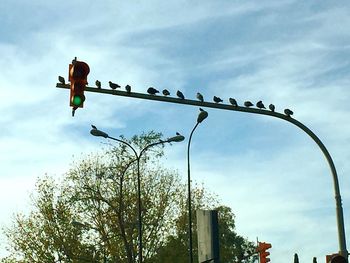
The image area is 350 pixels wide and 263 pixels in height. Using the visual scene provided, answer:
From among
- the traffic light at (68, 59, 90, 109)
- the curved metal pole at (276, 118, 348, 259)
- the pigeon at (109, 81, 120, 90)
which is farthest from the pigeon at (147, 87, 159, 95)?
the curved metal pole at (276, 118, 348, 259)

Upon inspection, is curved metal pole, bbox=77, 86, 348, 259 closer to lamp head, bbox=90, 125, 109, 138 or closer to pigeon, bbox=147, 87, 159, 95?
pigeon, bbox=147, 87, 159, 95

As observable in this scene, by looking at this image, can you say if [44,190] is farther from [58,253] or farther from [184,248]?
[184,248]

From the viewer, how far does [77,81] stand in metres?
12.4

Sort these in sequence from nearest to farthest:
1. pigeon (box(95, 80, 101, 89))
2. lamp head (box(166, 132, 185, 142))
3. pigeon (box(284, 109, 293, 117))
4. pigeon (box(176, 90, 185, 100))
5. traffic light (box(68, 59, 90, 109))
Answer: traffic light (box(68, 59, 90, 109)) < pigeon (box(95, 80, 101, 89)) < pigeon (box(176, 90, 185, 100)) < pigeon (box(284, 109, 293, 117)) < lamp head (box(166, 132, 185, 142))

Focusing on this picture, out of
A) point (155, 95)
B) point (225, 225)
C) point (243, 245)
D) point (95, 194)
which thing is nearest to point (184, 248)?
point (95, 194)

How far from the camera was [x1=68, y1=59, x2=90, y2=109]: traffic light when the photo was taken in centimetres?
1235

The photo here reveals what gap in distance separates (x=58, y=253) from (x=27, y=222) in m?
3.23

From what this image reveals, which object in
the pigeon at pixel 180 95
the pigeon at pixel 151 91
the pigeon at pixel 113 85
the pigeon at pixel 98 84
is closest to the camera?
the pigeon at pixel 98 84

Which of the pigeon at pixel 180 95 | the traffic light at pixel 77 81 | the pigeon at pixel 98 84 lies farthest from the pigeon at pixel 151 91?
the traffic light at pixel 77 81

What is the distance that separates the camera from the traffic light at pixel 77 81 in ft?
40.5

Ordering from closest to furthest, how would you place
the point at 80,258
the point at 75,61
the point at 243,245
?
the point at 75,61 < the point at 80,258 < the point at 243,245

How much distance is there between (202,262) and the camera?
8.09 metres

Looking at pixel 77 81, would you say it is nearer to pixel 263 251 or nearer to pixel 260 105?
pixel 260 105

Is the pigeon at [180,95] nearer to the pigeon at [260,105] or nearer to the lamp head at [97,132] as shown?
the pigeon at [260,105]
